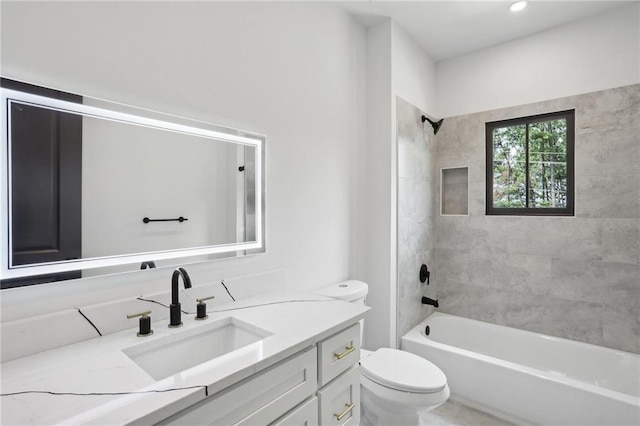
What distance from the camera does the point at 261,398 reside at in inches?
34.5

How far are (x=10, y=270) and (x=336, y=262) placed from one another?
1620mm

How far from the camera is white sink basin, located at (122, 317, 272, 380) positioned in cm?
98

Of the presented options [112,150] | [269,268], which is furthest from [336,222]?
[112,150]

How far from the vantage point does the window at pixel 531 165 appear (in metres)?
2.45

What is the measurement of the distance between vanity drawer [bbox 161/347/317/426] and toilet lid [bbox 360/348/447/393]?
760mm

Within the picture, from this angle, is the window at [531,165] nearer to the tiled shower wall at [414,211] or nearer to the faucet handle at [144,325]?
the tiled shower wall at [414,211]

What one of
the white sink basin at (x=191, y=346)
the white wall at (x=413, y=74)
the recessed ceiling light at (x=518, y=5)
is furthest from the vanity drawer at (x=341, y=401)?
the recessed ceiling light at (x=518, y=5)

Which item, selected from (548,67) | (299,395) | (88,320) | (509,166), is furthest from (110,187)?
(548,67)

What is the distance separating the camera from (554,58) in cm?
242

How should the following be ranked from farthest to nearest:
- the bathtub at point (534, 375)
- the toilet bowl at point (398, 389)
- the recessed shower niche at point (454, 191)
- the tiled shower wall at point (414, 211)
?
the recessed shower niche at point (454, 191), the tiled shower wall at point (414, 211), the bathtub at point (534, 375), the toilet bowl at point (398, 389)

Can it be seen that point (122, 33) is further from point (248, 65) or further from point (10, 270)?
point (10, 270)

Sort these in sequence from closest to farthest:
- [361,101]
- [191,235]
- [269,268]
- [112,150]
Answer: [112,150]
[191,235]
[269,268]
[361,101]

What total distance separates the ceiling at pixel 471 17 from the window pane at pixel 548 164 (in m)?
0.76

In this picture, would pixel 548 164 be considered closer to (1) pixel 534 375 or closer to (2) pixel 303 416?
(1) pixel 534 375
